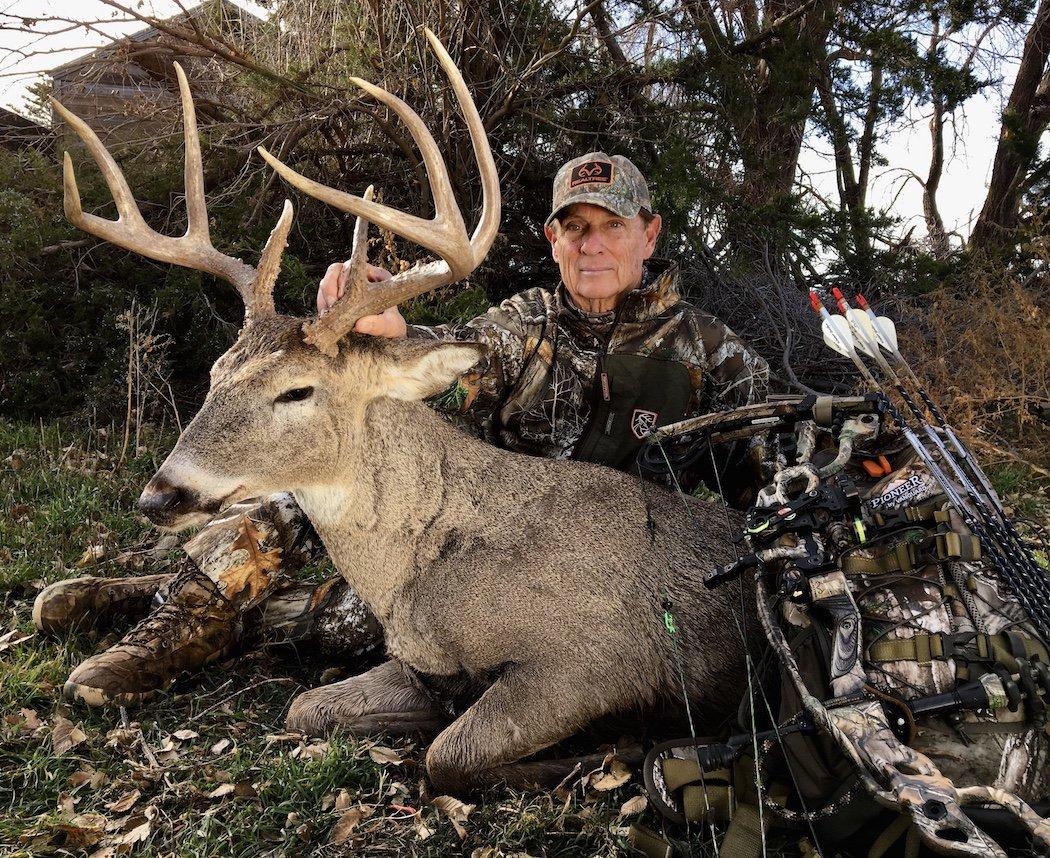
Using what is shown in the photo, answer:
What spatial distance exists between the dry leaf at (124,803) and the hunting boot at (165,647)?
1.98 ft

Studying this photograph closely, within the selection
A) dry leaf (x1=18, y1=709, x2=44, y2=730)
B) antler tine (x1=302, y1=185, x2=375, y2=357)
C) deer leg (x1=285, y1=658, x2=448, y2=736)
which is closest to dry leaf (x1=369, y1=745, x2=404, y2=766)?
deer leg (x1=285, y1=658, x2=448, y2=736)

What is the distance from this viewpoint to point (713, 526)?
354 centimetres

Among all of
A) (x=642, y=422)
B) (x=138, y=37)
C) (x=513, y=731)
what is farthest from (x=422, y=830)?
(x=138, y=37)

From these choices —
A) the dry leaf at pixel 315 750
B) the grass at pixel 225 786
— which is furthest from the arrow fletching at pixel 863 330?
the dry leaf at pixel 315 750

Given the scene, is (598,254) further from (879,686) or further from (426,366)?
(879,686)

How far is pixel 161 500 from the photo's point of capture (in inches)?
114

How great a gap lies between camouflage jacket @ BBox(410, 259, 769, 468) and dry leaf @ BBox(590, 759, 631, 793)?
1775 millimetres

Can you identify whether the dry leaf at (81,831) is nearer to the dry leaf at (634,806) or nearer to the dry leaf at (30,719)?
the dry leaf at (30,719)

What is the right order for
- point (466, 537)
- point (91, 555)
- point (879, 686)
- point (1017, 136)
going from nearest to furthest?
point (879, 686), point (466, 537), point (91, 555), point (1017, 136)

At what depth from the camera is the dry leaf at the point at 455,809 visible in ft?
9.23

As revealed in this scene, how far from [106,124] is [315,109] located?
2354 mm

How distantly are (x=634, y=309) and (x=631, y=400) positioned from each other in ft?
1.86

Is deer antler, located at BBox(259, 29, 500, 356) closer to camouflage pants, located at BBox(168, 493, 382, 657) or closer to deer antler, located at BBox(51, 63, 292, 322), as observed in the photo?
deer antler, located at BBox(51, 63, 292, 322)

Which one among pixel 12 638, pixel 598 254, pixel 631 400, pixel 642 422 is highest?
pixel 598 254
